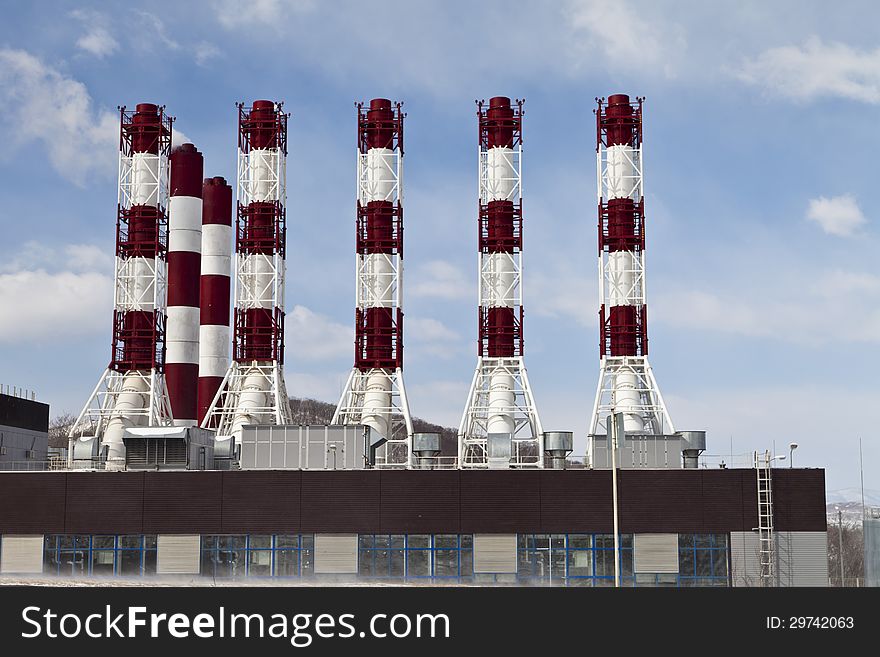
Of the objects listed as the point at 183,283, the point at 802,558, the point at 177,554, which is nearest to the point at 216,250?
the point at 183,283

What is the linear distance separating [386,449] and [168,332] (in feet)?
84.4

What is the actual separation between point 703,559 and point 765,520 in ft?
11.4

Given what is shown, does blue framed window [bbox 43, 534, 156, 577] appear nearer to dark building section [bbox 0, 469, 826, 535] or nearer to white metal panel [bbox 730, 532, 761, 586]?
dark building section [bbox 0, 469, 826, 535]

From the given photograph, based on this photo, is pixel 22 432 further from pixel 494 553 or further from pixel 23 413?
pixel 494 553

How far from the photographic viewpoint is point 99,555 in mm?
54625

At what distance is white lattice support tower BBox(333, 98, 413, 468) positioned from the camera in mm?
71525

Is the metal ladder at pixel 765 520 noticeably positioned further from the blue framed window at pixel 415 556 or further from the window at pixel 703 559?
the blue framed window at pixel 415 556

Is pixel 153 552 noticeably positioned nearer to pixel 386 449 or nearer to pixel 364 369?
pixel 386 449

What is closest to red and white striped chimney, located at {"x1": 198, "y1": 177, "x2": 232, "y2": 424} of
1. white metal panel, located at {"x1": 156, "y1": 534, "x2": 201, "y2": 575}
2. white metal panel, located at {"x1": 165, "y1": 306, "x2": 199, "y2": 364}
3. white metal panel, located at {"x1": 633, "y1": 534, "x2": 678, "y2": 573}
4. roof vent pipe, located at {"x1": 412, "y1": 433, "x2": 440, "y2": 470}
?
white metal panel, located at {"x1": 165, "y1": 306, "x2": 199, "y2": 364}

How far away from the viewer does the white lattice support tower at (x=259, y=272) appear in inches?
2938

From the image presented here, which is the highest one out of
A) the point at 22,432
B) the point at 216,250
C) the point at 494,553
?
the point at 216,250

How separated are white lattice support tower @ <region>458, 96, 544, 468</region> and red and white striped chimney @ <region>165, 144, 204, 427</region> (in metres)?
23.0

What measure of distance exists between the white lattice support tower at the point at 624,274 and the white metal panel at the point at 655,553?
1509cm

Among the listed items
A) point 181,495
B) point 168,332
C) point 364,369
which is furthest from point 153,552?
point 168,332
